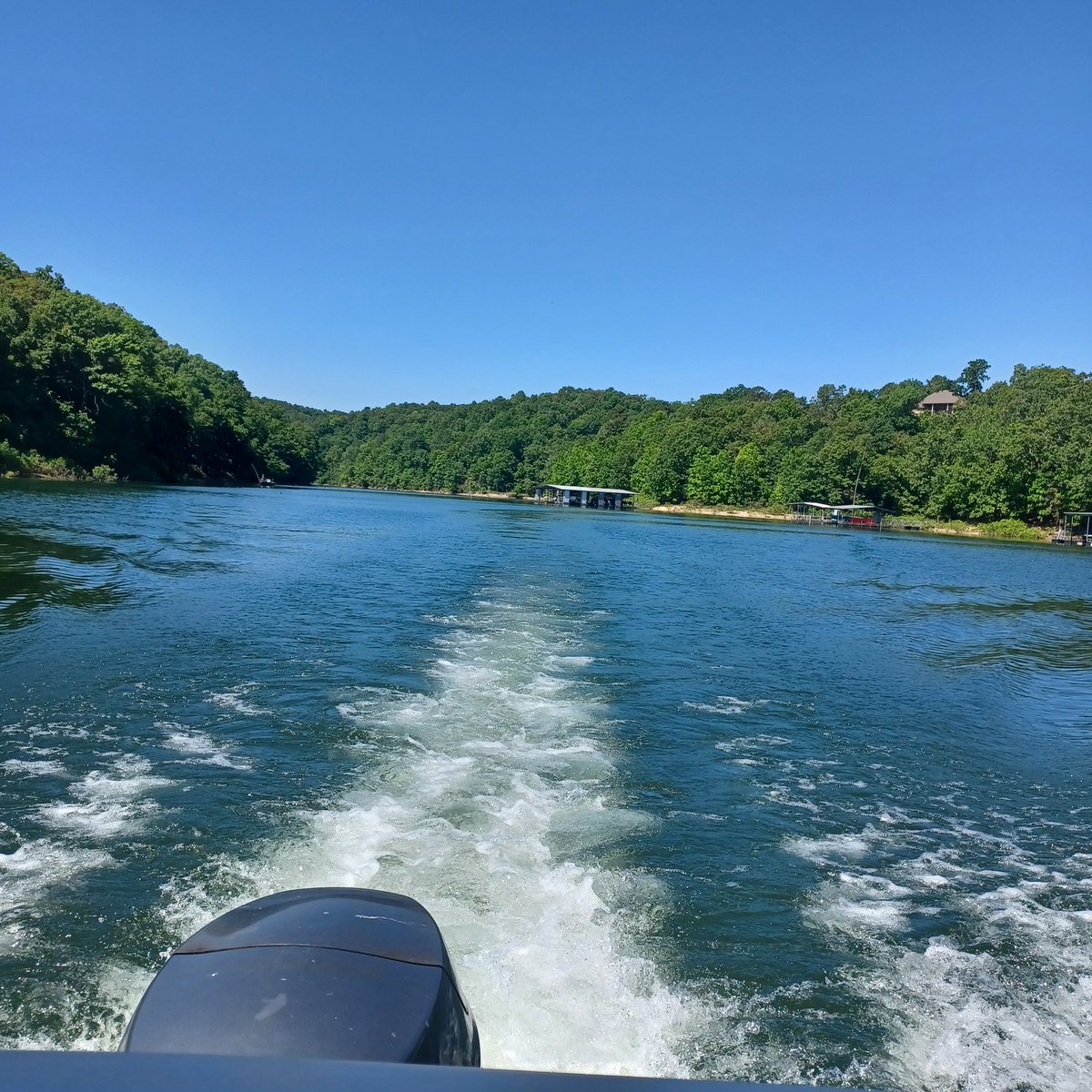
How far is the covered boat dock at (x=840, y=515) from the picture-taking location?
9851 cm

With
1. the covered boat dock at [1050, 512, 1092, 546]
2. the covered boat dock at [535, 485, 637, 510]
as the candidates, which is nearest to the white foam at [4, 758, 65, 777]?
the covered boat dock at [1050, 512, 1092, 546]

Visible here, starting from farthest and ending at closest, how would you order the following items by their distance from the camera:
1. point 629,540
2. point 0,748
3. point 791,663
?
1. point 629,540
2. point 791,663
3. point 0,748

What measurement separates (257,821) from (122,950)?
1.79 m

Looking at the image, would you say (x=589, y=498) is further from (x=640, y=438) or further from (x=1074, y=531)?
(x=1074, y=531)

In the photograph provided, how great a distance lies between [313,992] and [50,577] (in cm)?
1810

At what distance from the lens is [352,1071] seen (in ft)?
4.40

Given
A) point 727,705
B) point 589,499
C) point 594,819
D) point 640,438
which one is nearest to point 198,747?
point 594,819

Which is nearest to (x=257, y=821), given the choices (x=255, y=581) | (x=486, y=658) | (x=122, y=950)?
(x=122, y=950)

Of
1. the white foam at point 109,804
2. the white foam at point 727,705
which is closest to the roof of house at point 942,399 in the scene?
the white foam at point 727,705

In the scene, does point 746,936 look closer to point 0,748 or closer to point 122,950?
point 122,950

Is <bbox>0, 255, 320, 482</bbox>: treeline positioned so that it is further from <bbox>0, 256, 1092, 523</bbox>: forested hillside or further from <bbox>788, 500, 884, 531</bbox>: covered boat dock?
<bbox>788, 500, 884, 531</bbox>: covered boat dock

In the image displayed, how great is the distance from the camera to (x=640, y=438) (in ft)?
508

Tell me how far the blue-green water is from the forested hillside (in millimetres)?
62049

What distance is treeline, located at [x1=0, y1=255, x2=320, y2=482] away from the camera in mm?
64062
